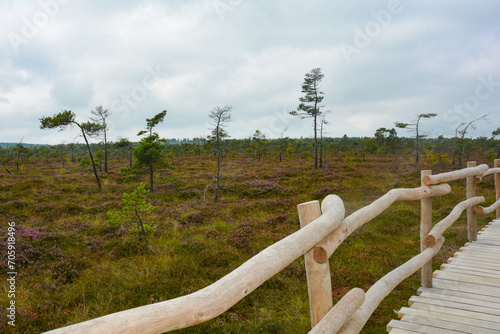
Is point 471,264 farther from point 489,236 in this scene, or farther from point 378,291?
point 378,291

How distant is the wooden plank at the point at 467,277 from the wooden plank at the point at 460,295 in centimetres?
50

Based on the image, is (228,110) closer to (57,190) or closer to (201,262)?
(201,262)

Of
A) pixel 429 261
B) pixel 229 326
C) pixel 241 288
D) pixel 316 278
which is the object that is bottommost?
pixel 229 326

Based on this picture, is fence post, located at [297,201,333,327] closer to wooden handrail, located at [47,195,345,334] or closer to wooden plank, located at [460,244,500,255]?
wooden handrail, located at [47,195,345,334]

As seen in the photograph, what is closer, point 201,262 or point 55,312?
point 55,312

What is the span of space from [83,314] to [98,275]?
142 cm

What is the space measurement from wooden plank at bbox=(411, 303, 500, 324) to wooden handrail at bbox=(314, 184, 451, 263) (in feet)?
4.89

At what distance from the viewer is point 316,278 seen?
2111 millimetres

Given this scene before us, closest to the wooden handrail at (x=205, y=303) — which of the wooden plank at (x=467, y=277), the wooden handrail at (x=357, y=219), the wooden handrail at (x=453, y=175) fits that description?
the wooden handrail at (x=357, y=219)

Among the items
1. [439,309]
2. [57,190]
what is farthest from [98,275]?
[57,190]

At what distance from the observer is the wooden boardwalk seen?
3105 millimetres

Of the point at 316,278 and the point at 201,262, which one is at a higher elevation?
the point at 316,278

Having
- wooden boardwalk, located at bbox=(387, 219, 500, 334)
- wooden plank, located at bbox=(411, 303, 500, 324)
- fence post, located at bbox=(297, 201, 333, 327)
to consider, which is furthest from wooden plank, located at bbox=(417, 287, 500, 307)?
fence post, located at bbox=(297, 201, 333, 327)

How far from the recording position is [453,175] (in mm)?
5055
